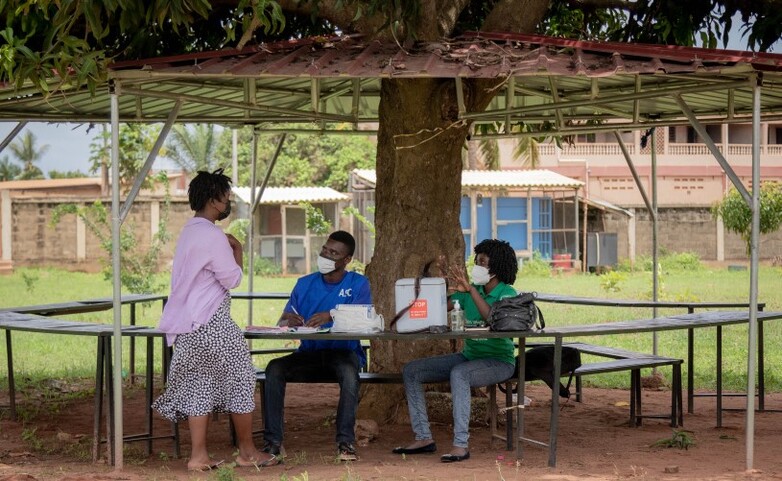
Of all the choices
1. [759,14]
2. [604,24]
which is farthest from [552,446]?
[604,24]

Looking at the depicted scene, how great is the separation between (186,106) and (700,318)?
4.92 metres

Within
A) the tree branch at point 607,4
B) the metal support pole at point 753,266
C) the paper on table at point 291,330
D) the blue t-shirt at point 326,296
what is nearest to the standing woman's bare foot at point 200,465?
the paper on table at point 291,330

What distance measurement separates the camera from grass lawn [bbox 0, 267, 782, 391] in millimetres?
13031

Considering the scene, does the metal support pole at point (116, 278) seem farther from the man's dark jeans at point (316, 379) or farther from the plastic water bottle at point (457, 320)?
the plastic water bottle at point (457, 320)

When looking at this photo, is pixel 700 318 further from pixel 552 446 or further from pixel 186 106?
pixel 186 106

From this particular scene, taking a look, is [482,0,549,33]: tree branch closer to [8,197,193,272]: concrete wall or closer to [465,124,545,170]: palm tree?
[465,124,545,170]: palm tree

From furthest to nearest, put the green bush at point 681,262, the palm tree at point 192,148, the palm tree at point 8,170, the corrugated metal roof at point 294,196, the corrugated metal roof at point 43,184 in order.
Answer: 1. the palm tree at point 8,170
2. the palm tree at point 192,148
3. the corrugated metal roof at point 43,184
4. the corrugated metal roof at point 294,196
5. the green bush at point 681,262

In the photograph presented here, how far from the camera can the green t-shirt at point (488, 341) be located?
7121mm

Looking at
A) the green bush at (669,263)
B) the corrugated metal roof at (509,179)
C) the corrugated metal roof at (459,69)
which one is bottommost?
the green bush at (669,263)

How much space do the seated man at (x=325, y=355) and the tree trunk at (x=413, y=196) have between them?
1.05 metres

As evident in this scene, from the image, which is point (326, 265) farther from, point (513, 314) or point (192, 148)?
point (192, 148)

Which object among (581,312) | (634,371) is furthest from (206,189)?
(581,312)

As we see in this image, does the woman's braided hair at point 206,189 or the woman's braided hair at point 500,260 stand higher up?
the woman's braided hair at point 206,189

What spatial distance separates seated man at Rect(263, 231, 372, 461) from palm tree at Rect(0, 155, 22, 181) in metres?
41.9
